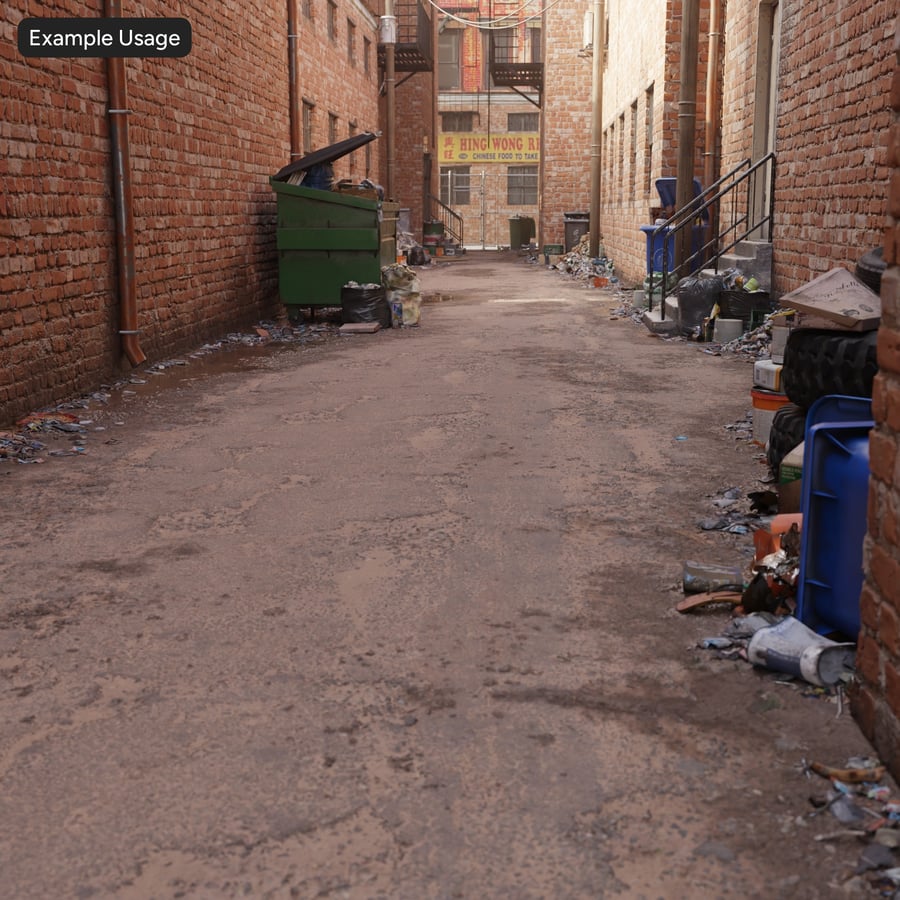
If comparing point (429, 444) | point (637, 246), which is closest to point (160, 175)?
point (429, 444)

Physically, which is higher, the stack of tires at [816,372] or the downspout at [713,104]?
the downspout at [713,104]

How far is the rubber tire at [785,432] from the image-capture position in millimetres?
4992

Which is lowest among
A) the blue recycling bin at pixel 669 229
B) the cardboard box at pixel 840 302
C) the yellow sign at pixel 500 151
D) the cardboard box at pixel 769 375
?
the cardboard box at pixel 769 375

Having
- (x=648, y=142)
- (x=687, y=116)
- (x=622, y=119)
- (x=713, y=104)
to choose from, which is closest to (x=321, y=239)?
(x=687, y=116)

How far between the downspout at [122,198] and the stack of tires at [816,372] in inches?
216

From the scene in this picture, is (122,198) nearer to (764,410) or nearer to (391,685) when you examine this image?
(764,410)

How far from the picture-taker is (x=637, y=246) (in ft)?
60.6

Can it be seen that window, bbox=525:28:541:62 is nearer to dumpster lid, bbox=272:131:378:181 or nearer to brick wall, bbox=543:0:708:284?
brick wall, bbox=543:0:708:284

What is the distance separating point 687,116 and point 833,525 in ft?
34.6

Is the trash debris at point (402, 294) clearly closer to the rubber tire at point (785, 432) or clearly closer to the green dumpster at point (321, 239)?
the green dumpster at point (321, 239)

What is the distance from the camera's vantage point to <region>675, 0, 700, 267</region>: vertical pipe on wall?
40.3 feet

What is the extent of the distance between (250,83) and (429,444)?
27.0 feet

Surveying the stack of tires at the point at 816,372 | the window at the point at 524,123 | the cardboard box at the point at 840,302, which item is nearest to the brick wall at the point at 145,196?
the stack of tires at the point at 816,372

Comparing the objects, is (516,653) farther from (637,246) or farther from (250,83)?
(637,246)
